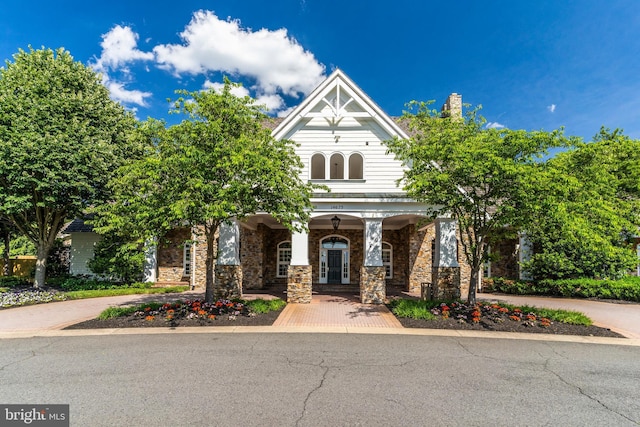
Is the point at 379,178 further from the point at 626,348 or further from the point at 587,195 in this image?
the point at 626,348

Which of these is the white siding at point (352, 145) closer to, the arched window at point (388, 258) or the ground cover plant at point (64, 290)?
the arched window at point (388, 258)

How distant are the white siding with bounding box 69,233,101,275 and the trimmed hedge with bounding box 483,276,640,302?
2362 centimetres

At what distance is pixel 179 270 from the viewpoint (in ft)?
65.4

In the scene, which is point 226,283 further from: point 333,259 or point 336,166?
point 333,259

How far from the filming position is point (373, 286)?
1407 cm

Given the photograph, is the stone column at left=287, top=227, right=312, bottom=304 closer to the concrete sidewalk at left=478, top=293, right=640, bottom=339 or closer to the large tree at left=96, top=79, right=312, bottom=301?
the large tree at left=96, top=79, right=312, bottom=301

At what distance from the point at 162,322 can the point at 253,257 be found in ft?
30.2

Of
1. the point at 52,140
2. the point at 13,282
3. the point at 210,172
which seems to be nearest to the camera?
the point at 210,172

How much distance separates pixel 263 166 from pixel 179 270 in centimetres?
1328

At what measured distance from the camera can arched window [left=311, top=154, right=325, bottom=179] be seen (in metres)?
15.5

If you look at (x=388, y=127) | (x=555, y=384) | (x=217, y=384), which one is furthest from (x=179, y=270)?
(x=555, y=384)

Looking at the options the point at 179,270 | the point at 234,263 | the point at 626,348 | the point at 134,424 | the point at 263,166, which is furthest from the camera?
the point at 179,270

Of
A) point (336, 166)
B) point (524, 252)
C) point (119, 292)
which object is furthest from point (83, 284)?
point (524, 252)

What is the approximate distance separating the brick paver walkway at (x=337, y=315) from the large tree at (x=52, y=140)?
11.1 m
